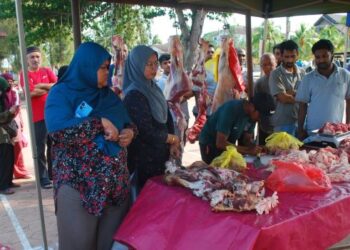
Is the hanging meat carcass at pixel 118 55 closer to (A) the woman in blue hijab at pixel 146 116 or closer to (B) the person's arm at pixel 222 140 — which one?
(B) the person's arm at pixel 222 140

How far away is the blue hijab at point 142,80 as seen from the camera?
2262 mm

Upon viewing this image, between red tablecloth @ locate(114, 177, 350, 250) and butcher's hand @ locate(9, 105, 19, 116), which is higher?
butcher's hand @ locate(9, 105, 19, 116)

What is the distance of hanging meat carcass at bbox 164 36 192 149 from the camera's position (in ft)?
A: 12.2

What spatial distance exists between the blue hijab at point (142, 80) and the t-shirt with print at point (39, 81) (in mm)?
2545

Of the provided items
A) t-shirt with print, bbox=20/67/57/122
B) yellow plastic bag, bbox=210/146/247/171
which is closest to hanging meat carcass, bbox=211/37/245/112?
yellow plastic bag, bbox=210/146/247/171

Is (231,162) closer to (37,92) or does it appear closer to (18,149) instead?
(37,92)

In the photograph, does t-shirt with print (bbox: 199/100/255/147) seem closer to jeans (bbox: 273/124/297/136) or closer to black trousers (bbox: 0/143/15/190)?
jeans (bbox: 273/124/297/136)

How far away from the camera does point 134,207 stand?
204 centimetres

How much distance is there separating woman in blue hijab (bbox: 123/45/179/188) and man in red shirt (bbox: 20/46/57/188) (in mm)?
2453

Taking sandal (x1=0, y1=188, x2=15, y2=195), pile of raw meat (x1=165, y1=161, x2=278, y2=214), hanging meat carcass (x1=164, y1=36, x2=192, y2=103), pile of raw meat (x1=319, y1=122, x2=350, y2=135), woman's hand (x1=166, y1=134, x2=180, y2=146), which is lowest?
sandal (x1=0, y1=188, x2=15, y2=195)

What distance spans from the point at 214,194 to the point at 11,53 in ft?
75.1

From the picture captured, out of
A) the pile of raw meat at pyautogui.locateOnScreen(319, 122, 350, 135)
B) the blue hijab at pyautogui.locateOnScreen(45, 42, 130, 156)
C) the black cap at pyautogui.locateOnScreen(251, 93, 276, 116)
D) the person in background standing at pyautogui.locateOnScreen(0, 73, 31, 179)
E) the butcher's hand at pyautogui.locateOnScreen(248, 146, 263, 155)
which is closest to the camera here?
the blue hijab at pyautogui.locateOnScreen(45, 42, 130, 156)

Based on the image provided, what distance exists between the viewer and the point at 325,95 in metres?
3.44

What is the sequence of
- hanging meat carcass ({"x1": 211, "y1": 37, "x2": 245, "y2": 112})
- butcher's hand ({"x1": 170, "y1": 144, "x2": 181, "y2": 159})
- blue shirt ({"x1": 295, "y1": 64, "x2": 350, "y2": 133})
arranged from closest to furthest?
butcher's hand ({"x1": 170, "y1": 144, "x2": 181, "y2": 159})
blue shirt ({"x1": 295, "y1": 64, "x2": 350, "y2": 133})
hanging meat carcass ({"x1": 211, "y1": 37, "x2": 245, "y2": 112})
